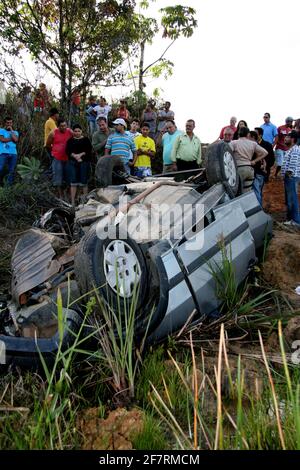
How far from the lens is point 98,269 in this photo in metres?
3.63

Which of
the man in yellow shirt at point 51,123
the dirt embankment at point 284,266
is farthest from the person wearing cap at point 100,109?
the dirt embankment at point 284,266

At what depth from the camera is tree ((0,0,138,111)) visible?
1159cm

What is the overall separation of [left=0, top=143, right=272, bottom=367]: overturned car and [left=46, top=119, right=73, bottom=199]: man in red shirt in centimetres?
394

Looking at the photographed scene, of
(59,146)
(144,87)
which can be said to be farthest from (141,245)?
(144,87)

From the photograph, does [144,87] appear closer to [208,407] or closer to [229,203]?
[229,203]

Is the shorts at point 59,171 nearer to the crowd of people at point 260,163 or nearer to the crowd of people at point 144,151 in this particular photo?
the crowd of people at point 144,151

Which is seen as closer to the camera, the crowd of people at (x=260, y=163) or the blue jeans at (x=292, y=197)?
the crowd of people at (x=260, y=163)

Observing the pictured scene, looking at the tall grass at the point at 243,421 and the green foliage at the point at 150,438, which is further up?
the tall grass at the point at 243,421

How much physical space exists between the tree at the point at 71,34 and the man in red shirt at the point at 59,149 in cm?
312

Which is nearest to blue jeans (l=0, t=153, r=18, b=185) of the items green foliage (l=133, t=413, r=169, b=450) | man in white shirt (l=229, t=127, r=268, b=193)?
man in white shirt (l=229, t=127, r=268, b=193)

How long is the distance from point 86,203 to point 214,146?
152 centimetres

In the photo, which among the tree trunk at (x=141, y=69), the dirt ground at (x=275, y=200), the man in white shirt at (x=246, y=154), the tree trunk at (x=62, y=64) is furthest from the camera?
the tree trunk at (x=141, y=69)

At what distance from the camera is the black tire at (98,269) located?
362cm

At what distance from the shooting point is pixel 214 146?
5457 millimetres
